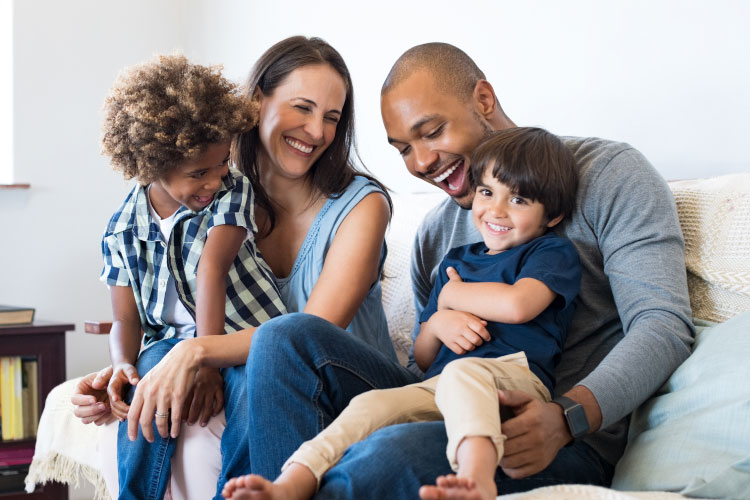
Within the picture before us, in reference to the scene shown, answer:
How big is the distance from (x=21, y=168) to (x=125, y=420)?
6.74 feet

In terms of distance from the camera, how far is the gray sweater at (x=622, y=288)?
120 cm

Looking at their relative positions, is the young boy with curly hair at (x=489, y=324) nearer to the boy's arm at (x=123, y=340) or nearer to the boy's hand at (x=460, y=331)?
the boy's hand at (x=460, y=331)

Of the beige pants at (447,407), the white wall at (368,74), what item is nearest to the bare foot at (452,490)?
the beige pants at (447,407)

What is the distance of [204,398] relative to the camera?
4.81 ft

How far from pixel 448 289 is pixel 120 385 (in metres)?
0.65

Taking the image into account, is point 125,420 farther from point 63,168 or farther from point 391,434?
point 63,168

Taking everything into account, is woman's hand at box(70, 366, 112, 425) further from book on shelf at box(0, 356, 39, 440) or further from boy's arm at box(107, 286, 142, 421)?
book on shelf at box(0, 356, 39, 440)

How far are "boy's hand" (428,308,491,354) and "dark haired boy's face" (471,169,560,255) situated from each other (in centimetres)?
15

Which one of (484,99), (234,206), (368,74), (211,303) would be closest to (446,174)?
(484,99)

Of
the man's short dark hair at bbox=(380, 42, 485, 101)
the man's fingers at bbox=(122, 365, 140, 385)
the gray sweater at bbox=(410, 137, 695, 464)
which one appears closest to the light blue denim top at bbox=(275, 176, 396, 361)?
the man's short dark hair at bbox=(380, 42, 485, 101)

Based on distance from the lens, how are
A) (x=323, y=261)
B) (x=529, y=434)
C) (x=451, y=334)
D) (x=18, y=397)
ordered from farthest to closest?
(x=18, y=397), (x=323, y=261), (x=451, y=334), (x=529, y=434)

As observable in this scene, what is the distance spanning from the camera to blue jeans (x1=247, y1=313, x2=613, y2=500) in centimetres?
105

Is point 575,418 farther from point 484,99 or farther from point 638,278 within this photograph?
point 484,99

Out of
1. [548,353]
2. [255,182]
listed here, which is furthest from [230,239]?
[548,353]
